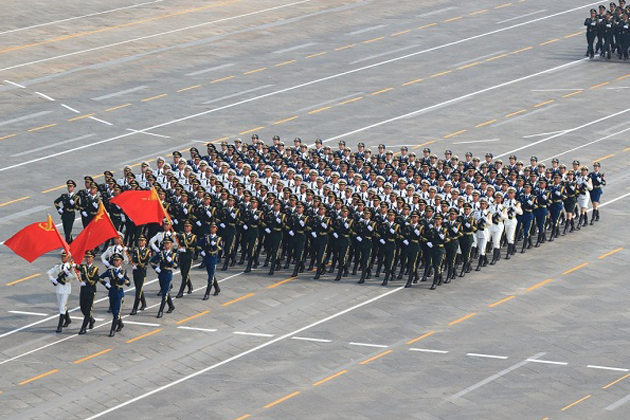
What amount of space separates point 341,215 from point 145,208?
6636 millimetres

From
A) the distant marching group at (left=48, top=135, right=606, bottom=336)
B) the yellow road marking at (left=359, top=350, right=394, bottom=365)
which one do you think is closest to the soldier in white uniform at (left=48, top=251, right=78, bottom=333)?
the distant marching group at (left=48, top=135, right=606, bottom=336)

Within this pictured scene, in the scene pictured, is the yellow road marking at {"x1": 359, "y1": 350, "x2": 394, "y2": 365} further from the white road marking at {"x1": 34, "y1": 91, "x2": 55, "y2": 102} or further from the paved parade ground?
the white road marking at {"x1": 34, "y1": 91, "x2": 55, "y2": 102}

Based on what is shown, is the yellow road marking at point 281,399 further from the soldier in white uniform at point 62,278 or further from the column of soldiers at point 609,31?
the column of soldiers at point 609,31

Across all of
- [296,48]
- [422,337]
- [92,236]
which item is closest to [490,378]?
[422,337]

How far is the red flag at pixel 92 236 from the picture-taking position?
50969 millimetres

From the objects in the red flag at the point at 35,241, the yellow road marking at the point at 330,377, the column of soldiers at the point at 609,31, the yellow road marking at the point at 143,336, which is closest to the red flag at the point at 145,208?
the red flag at the point at 35,241

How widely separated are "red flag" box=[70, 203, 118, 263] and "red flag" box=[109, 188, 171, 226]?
2922 millimetres

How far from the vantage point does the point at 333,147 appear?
72.1 metres

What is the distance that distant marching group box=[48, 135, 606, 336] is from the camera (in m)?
54.2

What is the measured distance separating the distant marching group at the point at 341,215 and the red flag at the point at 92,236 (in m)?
0.50

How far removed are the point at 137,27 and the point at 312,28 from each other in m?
10.1

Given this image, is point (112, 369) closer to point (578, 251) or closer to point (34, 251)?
point (34, 251)

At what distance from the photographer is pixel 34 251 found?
49688 mm

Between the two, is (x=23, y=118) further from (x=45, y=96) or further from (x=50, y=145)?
(x=50, y=145)
